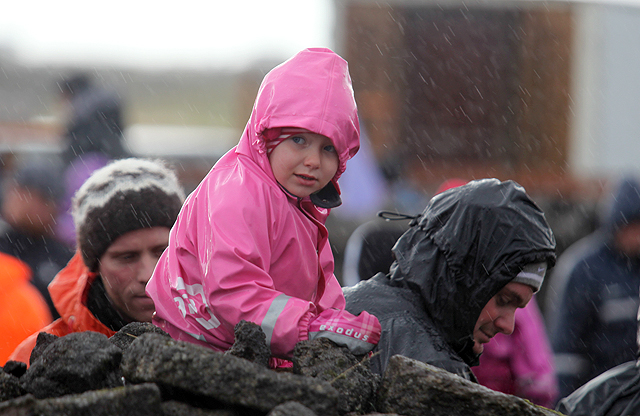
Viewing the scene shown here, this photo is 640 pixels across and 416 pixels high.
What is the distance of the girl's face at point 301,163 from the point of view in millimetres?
2543

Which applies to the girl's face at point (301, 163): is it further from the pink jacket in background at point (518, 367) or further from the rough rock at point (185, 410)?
the pink jacket in background at point (518, 367)

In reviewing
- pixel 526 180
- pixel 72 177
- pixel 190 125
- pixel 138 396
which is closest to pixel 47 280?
pixel 72 177

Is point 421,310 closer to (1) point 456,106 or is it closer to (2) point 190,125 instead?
(1) point 456,106

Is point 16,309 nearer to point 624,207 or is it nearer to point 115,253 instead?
point 115,253

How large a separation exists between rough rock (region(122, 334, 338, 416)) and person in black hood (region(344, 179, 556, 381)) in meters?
0.87

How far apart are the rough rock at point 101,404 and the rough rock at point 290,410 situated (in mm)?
342

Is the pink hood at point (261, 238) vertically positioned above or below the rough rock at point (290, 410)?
above

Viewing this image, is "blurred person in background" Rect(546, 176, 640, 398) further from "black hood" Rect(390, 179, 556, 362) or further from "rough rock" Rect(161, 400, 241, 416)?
"rough rock" Rect(161, 400, 241, 416)

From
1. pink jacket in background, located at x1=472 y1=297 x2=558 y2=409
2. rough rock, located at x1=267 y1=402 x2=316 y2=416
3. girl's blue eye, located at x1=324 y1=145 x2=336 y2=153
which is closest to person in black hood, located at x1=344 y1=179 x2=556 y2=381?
girl's blue eye, located at x1=324 y1=145 x2=336 y2=153

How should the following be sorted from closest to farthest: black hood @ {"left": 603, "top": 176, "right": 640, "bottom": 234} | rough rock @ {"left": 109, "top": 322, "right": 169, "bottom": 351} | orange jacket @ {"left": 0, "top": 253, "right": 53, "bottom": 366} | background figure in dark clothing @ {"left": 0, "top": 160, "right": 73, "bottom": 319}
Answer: rough rock @ {"left": 109, "top": 322, "right": 169, "bottom": 351} → orange jacket @ {"left": 0, "top": 253, "right": 53, "bottom": 366} → background figure in dark clothing @ {"left": 0, "top": 160, "right": 73, "bottom": 319} → black hood @ {"left": 603, "top": 176, "right": 640, "bottom": 234}

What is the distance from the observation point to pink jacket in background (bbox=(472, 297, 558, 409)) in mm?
4715

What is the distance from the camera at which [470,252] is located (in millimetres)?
2988

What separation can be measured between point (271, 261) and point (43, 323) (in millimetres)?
2349

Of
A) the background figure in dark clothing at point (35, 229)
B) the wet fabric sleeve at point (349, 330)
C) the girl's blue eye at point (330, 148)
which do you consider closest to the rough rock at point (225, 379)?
the wet fabric sleeve at point (349, 330)
